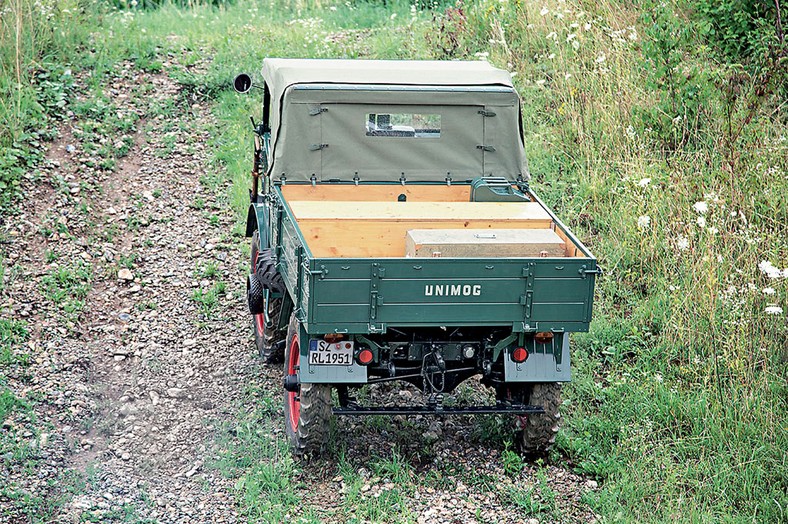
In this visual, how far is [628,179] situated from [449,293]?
13.2ft

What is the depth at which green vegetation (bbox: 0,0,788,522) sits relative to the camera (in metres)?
6.64

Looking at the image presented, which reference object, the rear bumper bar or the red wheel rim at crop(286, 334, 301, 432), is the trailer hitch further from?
the red wheel rim at crop(286, 334, 301, 432)

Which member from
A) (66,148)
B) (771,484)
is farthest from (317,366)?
(66,148)

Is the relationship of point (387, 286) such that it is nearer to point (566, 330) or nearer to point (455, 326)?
point (455, 326)

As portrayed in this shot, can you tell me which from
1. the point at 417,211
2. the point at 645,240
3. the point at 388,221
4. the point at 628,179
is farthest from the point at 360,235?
the point at 628,179

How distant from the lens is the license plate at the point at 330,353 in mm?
6258

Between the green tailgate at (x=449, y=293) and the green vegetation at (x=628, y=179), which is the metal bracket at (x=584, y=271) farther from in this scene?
the green vegetation at (x=628, y=179)

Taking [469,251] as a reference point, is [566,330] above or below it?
below

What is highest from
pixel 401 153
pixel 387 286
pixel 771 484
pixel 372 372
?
pixel 401 153

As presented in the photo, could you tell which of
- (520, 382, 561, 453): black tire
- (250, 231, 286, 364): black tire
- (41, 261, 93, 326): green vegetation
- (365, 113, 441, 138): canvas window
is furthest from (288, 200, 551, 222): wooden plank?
(41, 261, 93, 326): green vegetation

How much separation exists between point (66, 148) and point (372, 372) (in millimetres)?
6483

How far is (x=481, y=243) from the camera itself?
6230 mm

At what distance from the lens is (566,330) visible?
621 cm

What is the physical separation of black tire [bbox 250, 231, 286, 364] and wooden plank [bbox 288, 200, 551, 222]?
0.53 metres
